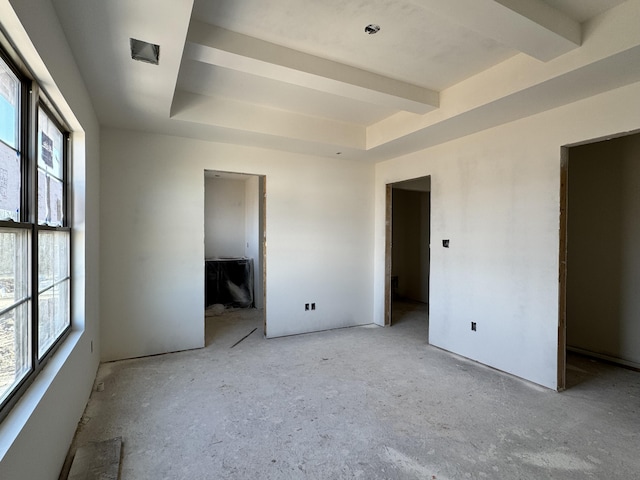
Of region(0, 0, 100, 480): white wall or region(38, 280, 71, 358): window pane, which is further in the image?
region(38, 280, 71, 358): window pane

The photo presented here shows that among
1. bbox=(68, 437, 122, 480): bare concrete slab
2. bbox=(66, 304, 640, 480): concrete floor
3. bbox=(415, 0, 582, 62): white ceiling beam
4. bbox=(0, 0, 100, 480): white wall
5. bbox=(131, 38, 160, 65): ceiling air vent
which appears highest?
bbox=(415, 0, 582, 62): white ceiling beam

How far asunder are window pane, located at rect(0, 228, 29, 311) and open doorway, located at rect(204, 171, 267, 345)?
3447 millimetres

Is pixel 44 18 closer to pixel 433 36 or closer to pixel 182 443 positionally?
pixel 433 36

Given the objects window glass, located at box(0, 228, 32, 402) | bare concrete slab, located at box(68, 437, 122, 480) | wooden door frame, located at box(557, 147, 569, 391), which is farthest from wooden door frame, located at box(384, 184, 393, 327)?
window glass, located at box(0, 228, 32, 402)

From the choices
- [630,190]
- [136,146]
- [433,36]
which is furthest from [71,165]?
[630,190]

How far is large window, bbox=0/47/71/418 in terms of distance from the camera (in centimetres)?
143

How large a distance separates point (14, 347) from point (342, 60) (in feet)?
8.98

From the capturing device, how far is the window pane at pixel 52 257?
1899 millimetres

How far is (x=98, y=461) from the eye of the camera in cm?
195

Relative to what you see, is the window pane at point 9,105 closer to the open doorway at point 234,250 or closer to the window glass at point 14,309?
the window glass at point 14,309

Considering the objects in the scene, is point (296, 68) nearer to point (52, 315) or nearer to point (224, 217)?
point (52, 315)

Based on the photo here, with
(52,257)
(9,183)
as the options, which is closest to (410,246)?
(52,257)

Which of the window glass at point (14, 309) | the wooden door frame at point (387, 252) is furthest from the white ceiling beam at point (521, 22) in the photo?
the wooden door frame at point (387, 252)

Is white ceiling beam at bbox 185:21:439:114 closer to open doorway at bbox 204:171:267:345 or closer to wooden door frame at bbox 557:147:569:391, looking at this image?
wooden door frame at bbox 557:147:569:391
